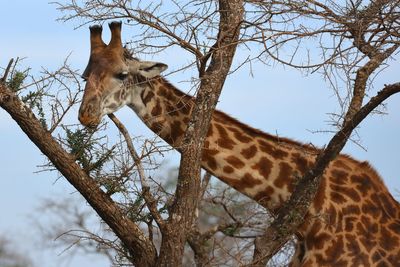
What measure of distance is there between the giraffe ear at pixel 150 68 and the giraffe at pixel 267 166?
0.03ft

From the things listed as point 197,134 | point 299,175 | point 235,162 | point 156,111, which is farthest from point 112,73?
point 299,175

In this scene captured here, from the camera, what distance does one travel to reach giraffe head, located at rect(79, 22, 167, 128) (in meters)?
10.2

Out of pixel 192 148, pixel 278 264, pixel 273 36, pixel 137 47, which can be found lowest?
pixel 278 264

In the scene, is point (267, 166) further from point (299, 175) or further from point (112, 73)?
point (112, 73)

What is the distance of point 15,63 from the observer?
905cm

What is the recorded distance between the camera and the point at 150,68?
413 inches

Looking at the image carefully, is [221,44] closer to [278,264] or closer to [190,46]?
[190,46]

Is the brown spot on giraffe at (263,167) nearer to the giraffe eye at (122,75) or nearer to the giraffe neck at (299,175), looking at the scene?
the giraffe neck at (299,175)

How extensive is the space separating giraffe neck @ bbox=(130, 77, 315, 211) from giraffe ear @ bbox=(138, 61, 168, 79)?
0.54 feet

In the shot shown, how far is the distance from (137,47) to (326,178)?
7.58ft

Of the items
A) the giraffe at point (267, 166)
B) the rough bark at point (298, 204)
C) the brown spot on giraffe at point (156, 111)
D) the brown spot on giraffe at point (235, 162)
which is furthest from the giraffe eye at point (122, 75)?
the rough bark at point (298, 204)

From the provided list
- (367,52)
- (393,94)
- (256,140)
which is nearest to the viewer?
(393,94)

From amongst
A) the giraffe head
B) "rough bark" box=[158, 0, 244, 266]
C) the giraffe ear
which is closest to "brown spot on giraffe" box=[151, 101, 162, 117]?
the giraffe head

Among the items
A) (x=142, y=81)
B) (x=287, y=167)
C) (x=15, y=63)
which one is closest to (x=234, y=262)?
(x=287, y=167)
